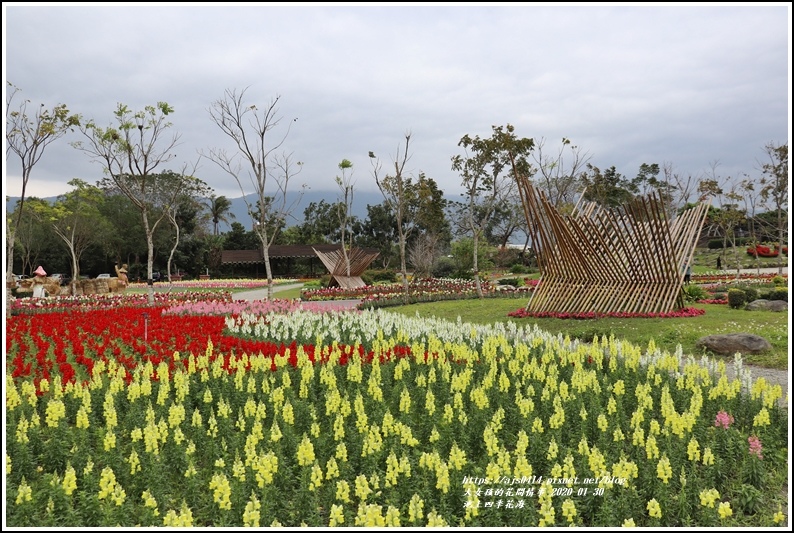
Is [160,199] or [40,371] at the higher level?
[160,199]

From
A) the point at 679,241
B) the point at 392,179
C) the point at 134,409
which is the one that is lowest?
the point at 134,409

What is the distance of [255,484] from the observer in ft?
15.0

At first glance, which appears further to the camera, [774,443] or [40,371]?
[40,371]

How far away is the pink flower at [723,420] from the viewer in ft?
18.1

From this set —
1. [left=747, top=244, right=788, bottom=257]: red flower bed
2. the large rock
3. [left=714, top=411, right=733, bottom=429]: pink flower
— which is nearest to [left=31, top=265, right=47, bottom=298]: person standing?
the large rock

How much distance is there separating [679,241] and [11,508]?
15.5m

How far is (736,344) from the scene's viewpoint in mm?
10281

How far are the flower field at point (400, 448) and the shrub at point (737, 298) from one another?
1037cm

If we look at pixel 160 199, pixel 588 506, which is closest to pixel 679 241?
pixel 588 506

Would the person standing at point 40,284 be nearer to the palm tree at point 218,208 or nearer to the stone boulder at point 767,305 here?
the stone boulder at point 767,305

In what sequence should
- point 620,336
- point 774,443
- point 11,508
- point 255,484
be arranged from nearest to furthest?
point 11,508
point 255,484
point 774,443
point 620,336

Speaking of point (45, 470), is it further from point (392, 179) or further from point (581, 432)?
point (392, 179)

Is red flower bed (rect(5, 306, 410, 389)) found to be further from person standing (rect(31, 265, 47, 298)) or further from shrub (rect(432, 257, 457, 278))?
shrub (rect(432, 257, 457, 278))

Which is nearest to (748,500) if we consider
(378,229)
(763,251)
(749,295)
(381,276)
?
(749,295)
